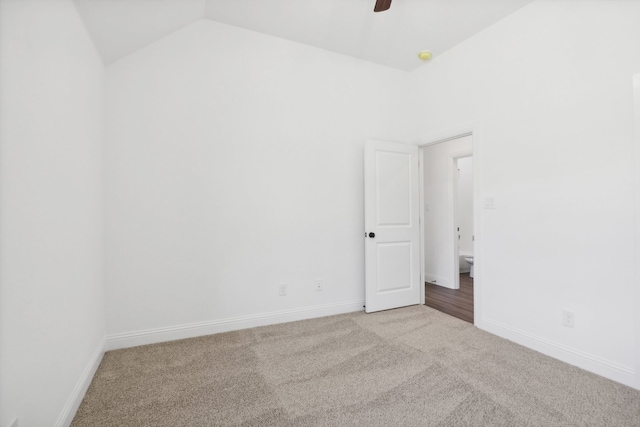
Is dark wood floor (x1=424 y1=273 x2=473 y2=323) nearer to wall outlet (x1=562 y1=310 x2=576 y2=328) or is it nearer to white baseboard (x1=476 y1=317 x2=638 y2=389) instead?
white baseboard (x1=476 y1=317 x2=638 y2=389)

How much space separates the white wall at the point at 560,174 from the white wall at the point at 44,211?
3.23m

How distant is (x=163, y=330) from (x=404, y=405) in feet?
6.82

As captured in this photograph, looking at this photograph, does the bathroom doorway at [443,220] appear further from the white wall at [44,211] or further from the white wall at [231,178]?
the white wall at [44,211]

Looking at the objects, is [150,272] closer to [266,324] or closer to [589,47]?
[266,324]

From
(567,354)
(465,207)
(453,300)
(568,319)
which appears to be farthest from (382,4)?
(465,207)

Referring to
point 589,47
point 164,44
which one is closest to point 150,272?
point 164,44

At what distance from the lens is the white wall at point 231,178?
2.44 m

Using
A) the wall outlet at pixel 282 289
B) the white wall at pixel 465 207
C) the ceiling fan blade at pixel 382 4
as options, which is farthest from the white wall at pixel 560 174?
the white wall at pixel 465 207

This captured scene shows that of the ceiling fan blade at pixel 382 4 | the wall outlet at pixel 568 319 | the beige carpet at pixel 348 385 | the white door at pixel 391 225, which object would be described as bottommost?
the beige carpet at pixel 348 385

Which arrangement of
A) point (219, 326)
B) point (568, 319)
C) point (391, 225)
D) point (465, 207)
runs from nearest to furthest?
point (568, 319), point (219, 326), point (391, 225), point (465, 207)

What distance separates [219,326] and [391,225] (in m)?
2.15

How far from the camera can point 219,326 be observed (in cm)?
269

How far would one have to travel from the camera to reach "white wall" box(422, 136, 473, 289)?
14.3 feet

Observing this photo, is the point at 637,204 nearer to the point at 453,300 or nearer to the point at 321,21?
the point at 453,300
